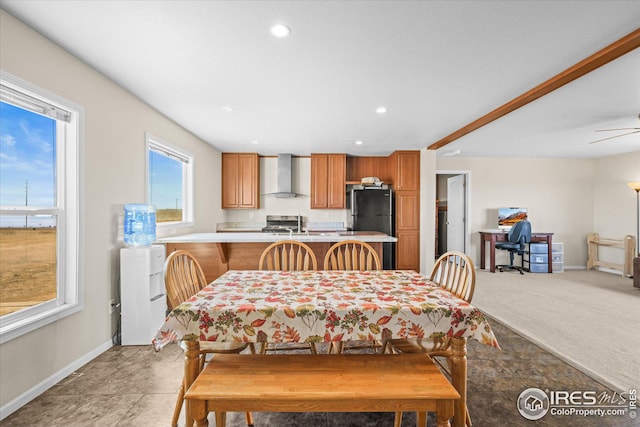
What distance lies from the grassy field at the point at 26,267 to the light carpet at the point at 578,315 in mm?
3962

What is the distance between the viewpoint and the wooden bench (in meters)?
1.16

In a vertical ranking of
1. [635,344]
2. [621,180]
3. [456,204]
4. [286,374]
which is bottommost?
[635,344]

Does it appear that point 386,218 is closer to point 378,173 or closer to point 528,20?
point 378,173

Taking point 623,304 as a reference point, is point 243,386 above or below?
above

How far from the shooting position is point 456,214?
6.34m

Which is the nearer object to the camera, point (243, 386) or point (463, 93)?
point (243, 386)

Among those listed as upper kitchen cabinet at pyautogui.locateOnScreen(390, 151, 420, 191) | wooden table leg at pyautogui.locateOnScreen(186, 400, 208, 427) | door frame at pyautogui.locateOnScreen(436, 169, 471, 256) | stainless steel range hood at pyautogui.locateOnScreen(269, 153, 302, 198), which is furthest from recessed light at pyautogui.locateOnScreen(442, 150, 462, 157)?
wooden table leg at pyautogui.locateOnScreen(186, 400, 208, 427)

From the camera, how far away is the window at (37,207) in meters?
1.80

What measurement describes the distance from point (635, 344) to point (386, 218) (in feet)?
10.8

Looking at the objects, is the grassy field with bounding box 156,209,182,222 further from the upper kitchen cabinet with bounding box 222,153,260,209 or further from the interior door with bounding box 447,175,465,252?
the interior door with bounding box 447,175,465,252

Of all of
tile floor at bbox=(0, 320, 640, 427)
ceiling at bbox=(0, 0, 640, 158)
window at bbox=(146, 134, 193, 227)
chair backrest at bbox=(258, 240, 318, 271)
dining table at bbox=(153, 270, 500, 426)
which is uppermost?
ceiling at bbox=(0, 0, 640, 158)

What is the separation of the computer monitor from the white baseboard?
6713 mm

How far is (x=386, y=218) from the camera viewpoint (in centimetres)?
525

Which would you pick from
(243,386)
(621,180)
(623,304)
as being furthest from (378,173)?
(243,386)
